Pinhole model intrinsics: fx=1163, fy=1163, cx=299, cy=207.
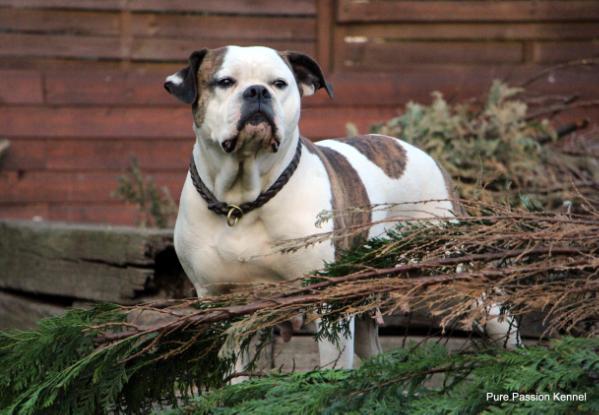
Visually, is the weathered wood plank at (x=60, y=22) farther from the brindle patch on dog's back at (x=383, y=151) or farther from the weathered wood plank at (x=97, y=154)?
the brindle patch on dog's back at (x=383, y=151)

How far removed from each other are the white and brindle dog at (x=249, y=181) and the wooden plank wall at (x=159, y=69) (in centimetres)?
461

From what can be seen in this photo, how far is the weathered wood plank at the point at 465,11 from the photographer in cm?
900

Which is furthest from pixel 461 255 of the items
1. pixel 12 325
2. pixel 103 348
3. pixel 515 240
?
pixel 12 325

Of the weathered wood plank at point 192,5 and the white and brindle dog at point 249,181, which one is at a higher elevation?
the weathered wood plank at point 192,5

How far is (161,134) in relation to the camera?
9039 mm

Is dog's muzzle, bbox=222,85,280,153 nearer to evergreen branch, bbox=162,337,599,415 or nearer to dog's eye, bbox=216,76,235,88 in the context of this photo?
dog's eye, bbox=216,76,235,88

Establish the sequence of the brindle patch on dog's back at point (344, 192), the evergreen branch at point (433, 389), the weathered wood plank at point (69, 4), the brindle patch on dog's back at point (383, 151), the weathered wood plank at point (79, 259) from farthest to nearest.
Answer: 1. the weathered wood plank at point (69, 4)
2. the weathered wood plank at point (79, 259)
3. the brindle patch on dog's back at point (383, 151)
4. the brindle patch on dog's back at point (344, 192)
5. the evergreen branch at point (433, 389)

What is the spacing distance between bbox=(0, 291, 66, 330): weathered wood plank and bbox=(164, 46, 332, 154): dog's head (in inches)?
113

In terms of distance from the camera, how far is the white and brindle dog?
4223 millimetres

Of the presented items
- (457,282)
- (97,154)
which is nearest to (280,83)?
(457,282)

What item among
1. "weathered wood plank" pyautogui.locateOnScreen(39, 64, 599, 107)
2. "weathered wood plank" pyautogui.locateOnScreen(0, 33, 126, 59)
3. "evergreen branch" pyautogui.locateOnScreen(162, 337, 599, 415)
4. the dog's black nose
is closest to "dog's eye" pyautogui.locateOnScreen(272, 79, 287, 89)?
the dog's black nose

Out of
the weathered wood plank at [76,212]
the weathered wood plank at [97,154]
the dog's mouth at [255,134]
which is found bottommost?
the dog's mouth at [255,134]

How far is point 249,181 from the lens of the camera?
4.32 m

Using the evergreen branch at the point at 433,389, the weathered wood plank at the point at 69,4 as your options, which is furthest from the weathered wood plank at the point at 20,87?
the evergreen branch at the point at 433,389
